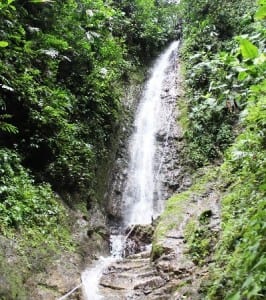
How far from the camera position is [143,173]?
11.1 meters

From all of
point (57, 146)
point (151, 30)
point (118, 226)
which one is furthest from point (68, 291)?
point (151, 30)

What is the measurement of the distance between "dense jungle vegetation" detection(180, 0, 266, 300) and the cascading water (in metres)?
1.13

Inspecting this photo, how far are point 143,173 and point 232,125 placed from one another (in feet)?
9.37

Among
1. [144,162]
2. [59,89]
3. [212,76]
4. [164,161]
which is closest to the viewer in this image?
[59,89]

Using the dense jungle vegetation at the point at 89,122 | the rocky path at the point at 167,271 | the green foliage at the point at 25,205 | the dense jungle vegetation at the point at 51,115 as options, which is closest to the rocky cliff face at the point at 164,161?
the dense jungle vegetation at the point at 89,122

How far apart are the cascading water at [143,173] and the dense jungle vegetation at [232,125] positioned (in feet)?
3.70

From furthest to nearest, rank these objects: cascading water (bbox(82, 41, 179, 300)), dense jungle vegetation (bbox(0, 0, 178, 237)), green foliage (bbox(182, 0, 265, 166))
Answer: green foliage (bbox(182, 0, 265, 166)), cascading water (bbox(82, 41, 179, 300)), dense jungle vegetation (bbox(0, 0, 178, 237))

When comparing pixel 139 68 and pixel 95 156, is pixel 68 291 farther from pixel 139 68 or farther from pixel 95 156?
pixel 139 68

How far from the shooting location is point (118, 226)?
9656 mm

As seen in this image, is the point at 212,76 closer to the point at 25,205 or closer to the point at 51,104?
the point at 51,104

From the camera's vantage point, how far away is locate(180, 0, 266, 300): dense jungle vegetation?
135 inches

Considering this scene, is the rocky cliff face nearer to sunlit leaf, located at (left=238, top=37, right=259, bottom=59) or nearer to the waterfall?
the waterfall

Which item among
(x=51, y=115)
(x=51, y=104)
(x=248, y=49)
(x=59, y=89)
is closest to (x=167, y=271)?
(x=248, y=49)

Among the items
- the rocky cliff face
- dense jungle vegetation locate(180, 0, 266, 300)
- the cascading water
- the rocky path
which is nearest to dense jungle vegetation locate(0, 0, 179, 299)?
the rocky cliff face
